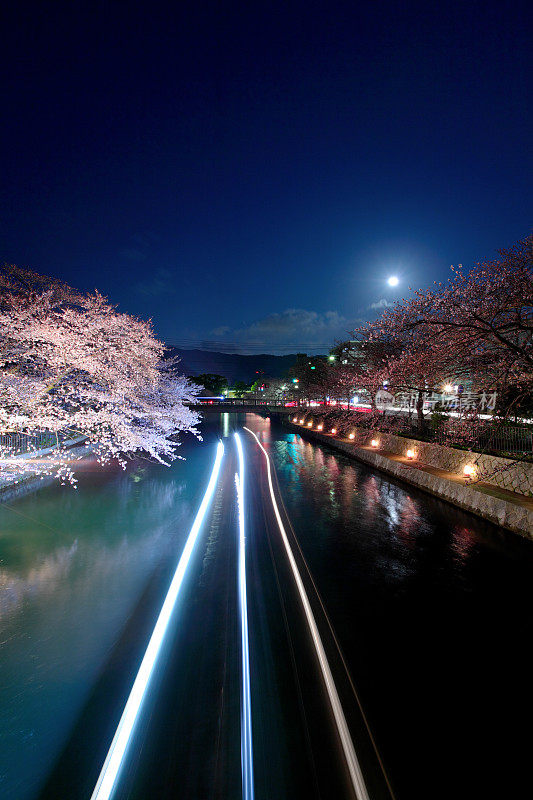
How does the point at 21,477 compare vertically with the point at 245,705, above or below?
above

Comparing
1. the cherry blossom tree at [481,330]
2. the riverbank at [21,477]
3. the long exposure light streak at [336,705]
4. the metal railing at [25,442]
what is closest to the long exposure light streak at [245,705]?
the long exposure light streak at [336,705]

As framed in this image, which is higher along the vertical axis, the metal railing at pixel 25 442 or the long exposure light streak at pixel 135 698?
the metal railing at pixel 25 442

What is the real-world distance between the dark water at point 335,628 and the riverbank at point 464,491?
0.47 m

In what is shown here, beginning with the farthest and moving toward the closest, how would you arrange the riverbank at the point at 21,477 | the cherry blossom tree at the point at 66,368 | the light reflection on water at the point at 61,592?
the riverbank at the point at 21,477
the cherry blossom tree at the point at 66,368
the light reflection on water at the point at 61,592

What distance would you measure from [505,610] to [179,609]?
6376 mm

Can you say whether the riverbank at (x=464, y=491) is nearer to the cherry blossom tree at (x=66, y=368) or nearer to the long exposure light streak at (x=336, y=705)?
the long exposure light streak at (x=336, y=705)

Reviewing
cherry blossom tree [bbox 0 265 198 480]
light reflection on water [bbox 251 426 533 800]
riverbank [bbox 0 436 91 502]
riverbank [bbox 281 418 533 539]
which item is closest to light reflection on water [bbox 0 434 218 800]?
riverbank [bbox 0 436 91 502]

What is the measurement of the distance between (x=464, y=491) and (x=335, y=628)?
913 cm

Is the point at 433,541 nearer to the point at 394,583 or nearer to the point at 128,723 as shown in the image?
the point at 394,583

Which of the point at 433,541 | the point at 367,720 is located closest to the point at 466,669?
the point at 367,720

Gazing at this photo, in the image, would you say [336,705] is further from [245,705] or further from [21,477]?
[21,477]

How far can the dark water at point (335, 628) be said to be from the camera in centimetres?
381

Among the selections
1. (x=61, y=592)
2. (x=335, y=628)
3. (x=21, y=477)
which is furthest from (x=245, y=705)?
(x=21, y=477)

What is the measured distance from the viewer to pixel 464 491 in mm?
12742
